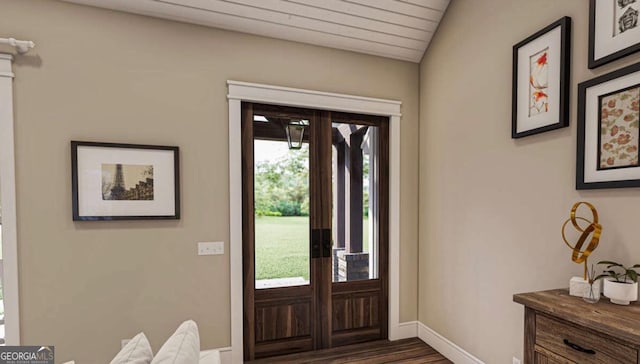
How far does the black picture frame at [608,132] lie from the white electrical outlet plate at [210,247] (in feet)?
8.45

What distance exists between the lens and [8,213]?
2199mm

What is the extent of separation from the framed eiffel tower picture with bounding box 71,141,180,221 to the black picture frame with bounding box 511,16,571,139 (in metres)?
2.62

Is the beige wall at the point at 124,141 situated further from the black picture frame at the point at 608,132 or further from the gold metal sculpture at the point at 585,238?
the gold metal sculpture at the point at 585,238

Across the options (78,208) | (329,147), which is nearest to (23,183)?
(78,208)

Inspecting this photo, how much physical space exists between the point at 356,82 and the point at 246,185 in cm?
148

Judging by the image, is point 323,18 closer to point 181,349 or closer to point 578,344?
point 181,349

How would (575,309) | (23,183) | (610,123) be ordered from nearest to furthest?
(575,309)
(610,123)
(23,183)

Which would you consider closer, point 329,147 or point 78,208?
point 78,208

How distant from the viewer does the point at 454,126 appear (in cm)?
281

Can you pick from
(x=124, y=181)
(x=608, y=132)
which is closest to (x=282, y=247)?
(x=124, y=181)

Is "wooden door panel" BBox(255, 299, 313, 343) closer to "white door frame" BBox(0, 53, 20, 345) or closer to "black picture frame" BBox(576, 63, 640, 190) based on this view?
"white door frame" BBox(0, 53, 20, 345)

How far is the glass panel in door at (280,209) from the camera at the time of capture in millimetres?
2902

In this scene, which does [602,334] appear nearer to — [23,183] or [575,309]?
[575,309]

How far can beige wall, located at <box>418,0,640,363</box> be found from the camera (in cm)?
185
